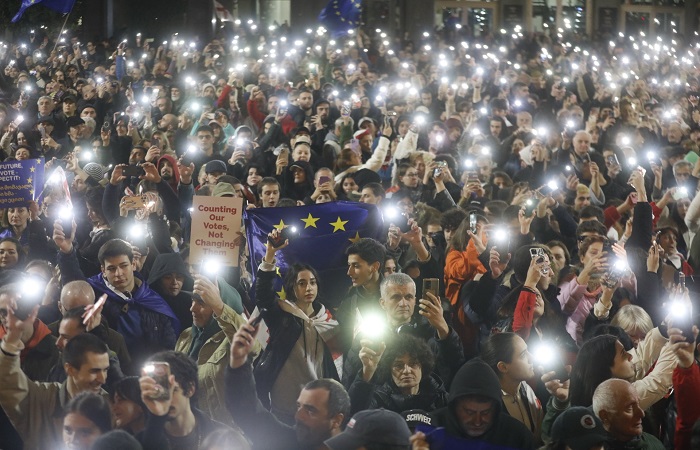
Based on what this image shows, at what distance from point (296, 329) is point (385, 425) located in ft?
5.22

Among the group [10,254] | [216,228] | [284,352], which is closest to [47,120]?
[10,254]

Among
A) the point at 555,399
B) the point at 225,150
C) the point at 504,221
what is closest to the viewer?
the point at 555,399

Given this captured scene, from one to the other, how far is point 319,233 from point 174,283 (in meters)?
1.27

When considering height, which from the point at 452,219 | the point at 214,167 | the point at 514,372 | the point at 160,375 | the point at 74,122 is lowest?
the point at 74,122

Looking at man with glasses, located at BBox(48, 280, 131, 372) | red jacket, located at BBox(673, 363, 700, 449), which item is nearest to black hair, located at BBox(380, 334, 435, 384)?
red jacket, located at BBox(673, 363, 700, 449)

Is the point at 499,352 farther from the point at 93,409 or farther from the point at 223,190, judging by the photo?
the point at 223,190

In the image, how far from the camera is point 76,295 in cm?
582

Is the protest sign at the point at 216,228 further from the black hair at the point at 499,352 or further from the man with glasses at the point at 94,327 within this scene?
the black hair at the point at 499,352

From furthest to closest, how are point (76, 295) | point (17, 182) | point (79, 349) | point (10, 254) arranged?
point (17, 182), point (10, 254), point (76, 295), point (79, 349)

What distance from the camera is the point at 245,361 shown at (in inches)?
183

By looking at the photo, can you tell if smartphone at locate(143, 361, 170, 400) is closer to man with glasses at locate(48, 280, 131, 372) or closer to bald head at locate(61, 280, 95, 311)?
man with glasses at locate(48, 280, 131, 372)

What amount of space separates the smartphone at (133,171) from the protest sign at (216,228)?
234cm

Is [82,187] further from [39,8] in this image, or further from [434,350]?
[39,8]

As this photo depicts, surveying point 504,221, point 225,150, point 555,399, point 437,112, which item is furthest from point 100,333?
point 437,112
